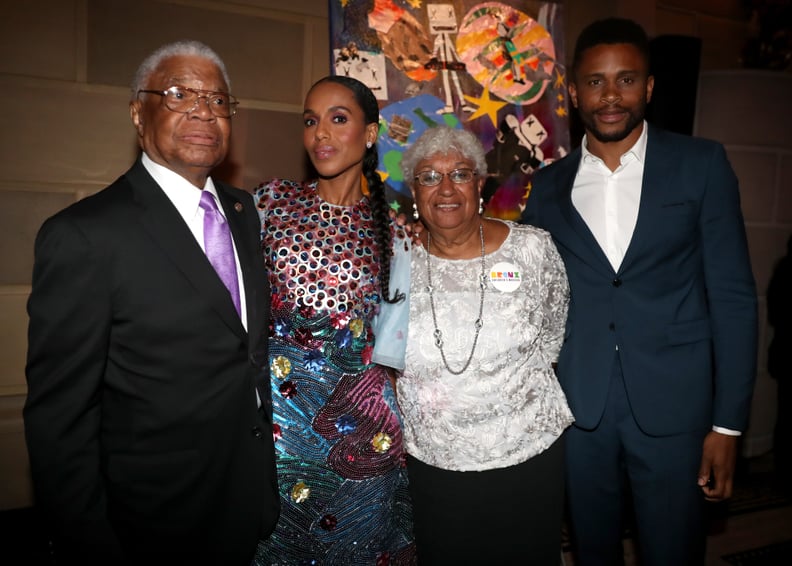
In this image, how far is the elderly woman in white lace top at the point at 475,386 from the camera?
6.00 feet

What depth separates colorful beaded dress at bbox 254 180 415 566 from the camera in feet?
5.78

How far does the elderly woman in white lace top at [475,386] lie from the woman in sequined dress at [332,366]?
114mm

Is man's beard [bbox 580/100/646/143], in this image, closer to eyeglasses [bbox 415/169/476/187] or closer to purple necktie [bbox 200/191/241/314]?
eyeglasses [bbox 415/169/476/187]

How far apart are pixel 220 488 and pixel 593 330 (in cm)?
132

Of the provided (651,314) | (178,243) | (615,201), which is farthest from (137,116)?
(651,314)

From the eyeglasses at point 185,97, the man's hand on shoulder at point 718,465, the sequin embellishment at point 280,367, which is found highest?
the eyeglasses at point 185,97

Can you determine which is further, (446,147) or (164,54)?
(446,147)

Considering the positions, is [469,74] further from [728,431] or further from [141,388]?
[141,388]

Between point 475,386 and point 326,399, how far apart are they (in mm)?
487

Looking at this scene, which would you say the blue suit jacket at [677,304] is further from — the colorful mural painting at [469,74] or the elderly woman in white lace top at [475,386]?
the colorful mural painting at [469,74]

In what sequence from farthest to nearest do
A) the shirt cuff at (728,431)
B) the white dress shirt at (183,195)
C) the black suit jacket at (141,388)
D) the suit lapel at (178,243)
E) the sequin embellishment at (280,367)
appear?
1. the shirt cuff at (728,431)
2. the sequin embellishment at (280,367)
3. the white dress shirt at (183,195)
4. the suit lapel at (178,243)
5. the black suit jacket at (141,388)

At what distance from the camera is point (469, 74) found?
3.05 metres

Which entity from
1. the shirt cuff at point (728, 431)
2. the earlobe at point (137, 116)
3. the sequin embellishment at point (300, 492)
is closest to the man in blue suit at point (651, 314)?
the shirt cuff at point (728, 431)

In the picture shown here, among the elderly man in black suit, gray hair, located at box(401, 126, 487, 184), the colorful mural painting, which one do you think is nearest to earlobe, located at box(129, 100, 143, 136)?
the elderly man in black suit
